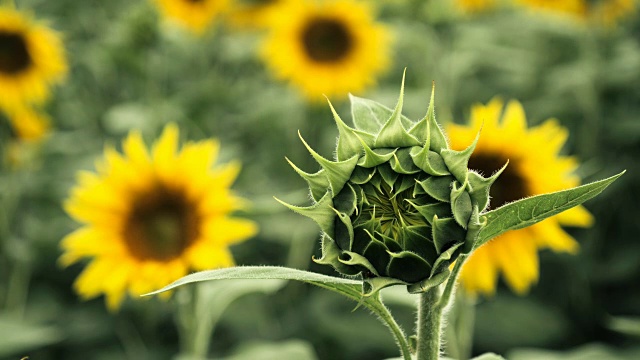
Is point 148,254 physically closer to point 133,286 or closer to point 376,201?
point 133,286

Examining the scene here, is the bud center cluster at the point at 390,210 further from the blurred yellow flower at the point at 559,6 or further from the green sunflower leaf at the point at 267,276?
the blurred yellow flower at the point at 559,6

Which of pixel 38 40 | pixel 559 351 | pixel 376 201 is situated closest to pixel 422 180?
pixel 376 201

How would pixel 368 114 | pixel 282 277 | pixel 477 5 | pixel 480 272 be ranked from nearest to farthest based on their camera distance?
pixel 282 277, pixel 368 114, pixel 480 272, pixel 477 5

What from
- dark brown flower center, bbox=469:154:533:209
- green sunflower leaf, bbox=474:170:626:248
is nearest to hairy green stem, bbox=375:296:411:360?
green sunflower leaf, bbox=474:170:626:248

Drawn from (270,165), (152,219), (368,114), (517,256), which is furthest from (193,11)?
(368,114)

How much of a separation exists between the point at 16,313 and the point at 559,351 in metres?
1.25

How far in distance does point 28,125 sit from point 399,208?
1.91 meters

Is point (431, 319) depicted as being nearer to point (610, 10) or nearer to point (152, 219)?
point (152, 219)

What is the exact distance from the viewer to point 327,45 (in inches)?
93.0

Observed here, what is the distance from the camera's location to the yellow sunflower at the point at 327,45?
229 centimetres

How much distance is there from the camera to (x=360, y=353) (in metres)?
1.74

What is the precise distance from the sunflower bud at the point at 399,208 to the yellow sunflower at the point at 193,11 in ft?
6.21

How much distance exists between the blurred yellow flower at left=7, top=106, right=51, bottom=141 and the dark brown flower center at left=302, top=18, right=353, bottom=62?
0.79 metres

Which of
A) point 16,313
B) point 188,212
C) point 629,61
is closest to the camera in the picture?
point 188,212
